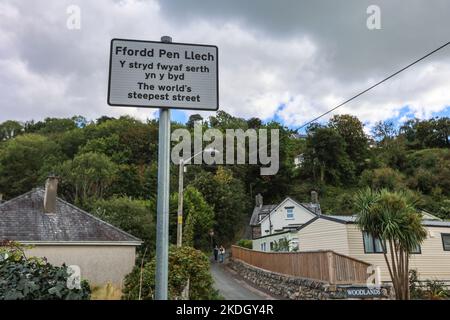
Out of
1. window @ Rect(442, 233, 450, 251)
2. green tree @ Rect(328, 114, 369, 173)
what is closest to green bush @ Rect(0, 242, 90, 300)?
window @ Rect(442, 233, 450, 251)

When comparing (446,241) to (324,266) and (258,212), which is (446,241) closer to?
(324,266)

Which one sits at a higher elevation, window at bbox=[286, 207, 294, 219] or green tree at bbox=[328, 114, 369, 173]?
green tree at bbox=[328, 114, 369, 173]

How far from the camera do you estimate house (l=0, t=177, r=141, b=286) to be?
22.3m

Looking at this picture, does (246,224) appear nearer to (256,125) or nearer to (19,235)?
(256,125)

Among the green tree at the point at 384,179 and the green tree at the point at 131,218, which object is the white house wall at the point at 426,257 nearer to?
the green tree at the point at 131,218

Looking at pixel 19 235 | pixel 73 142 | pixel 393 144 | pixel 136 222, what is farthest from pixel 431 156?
pixel 19 235

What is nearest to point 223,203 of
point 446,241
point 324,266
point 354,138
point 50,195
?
point 50,195

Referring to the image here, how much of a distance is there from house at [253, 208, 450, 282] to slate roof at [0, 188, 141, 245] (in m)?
10.8

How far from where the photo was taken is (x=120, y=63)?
260 cm

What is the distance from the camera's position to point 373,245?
68.0 feet

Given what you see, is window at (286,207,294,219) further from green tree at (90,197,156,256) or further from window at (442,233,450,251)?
window at (442,233,450,251)

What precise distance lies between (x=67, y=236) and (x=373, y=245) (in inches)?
652

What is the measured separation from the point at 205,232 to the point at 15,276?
35577 millimetres

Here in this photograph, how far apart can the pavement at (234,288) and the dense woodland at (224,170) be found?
9047mm
